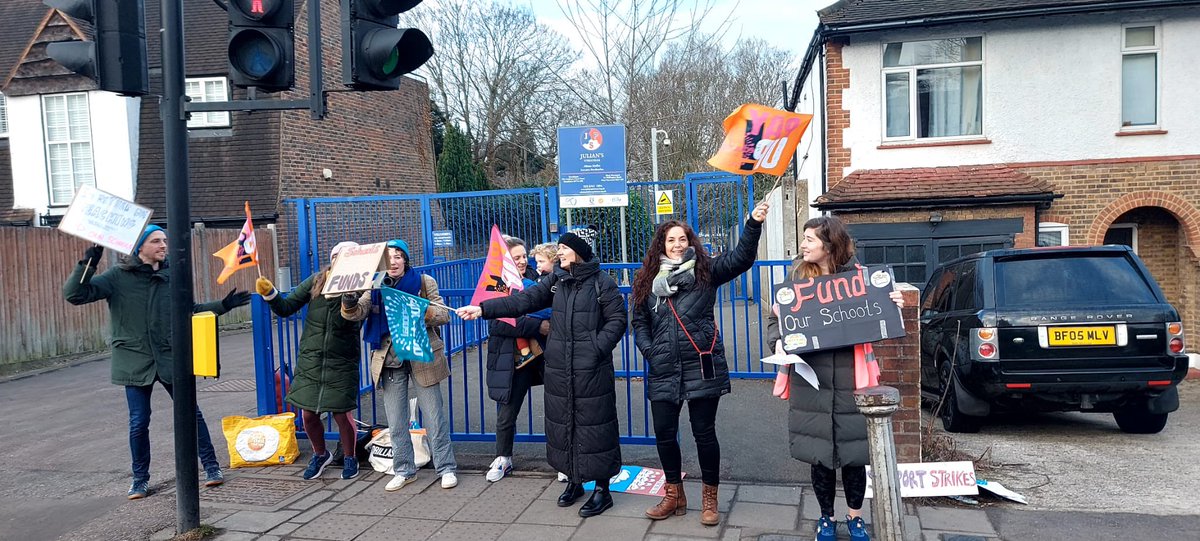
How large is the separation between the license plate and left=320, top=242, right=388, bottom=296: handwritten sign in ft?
17.4

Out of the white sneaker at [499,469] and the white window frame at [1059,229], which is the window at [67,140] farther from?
the white window frame at [1059,229]

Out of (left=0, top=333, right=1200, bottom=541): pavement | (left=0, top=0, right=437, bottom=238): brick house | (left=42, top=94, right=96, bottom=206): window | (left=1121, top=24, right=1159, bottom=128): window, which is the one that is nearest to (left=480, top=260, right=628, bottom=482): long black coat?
(left=0, top=333, right=1200, bottom=541): pavement

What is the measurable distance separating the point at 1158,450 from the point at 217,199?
1937cm

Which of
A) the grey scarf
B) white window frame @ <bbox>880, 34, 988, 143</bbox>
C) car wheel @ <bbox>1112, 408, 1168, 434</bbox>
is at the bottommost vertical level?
car wheel @ <bbox>1112, 408, 1168, 434</bbox>

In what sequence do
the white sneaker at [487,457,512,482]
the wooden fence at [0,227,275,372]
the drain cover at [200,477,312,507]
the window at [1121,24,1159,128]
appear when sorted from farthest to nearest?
the wooden fence at [0,227,275,372] → the window at [1121,24,1159,128] → the white sneaker at [487,457,512,482] → the drain cover at [200,477,312,507]

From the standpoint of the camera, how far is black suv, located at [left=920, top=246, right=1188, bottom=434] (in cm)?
646

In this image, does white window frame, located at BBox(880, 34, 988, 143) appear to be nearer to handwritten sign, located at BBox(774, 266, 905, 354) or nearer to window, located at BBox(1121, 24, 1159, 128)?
window, located at BBox(1121, 24, 1159, 128)

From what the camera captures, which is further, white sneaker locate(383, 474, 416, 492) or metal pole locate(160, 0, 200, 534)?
white sneaker locate(383, 474, 416, 492)

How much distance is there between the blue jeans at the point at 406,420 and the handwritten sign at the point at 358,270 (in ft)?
2.61

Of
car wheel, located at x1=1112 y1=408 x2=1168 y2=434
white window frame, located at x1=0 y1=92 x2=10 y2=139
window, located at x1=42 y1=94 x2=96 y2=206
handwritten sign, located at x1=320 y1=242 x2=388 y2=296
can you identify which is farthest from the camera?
white window frame, located at x1=0 y1=92 x2=10 y2=139

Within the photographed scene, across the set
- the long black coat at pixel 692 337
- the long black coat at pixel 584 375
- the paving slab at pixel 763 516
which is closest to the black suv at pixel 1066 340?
the paving slab at pixel 763 516

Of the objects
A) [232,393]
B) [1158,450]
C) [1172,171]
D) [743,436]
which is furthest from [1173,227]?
[232,393]

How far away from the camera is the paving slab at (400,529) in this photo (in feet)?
15.7

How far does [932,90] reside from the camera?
492 inches
